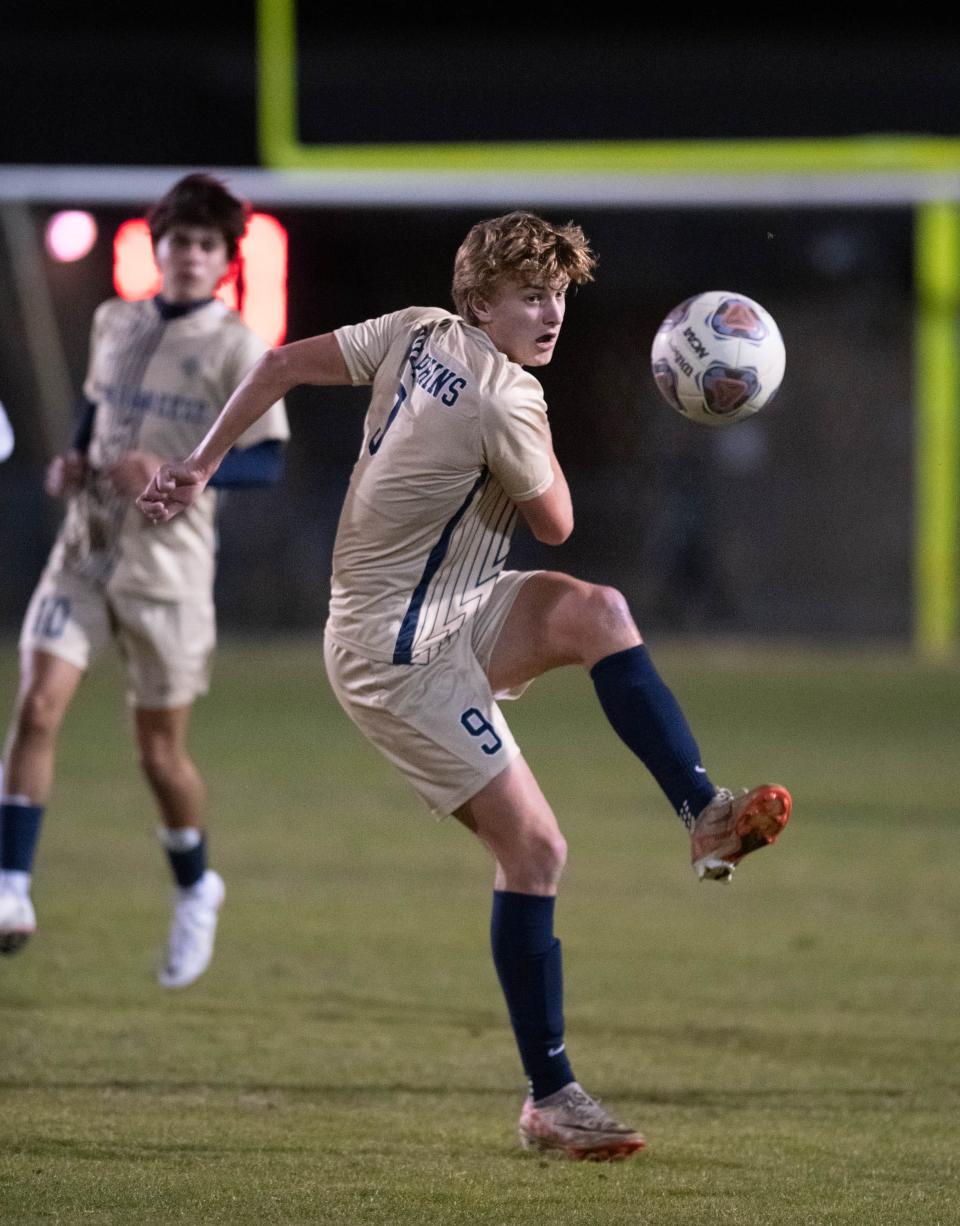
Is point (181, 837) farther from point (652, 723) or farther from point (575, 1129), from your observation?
point (652, 723)

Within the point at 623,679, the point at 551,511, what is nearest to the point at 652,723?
the point at 623,679

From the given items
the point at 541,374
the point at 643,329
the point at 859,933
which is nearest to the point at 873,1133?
the point at 859,933

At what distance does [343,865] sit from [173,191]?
10.7ft

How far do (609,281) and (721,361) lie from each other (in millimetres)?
18183

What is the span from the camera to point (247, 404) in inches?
163

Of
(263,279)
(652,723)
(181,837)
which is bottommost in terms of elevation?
(181,837)

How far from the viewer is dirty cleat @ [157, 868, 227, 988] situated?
233 inches

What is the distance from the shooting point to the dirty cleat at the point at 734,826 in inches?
152

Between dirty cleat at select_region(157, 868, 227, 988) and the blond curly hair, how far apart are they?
2596 mm

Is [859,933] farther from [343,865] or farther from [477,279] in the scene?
[477,279]


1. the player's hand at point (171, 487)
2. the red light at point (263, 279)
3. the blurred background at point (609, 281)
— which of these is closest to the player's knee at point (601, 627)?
the player's hand at point (171, 487)

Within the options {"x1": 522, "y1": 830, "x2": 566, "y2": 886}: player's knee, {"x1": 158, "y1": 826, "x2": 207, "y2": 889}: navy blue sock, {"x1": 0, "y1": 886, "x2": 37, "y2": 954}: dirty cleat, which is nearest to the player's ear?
{"x1": 522, "y1": 830, "x2": 566, "y2": 886}: player's knee

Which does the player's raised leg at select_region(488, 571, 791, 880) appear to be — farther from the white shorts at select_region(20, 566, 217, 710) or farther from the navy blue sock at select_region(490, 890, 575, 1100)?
the white shorts at select_region(20, 566, 217, 710)

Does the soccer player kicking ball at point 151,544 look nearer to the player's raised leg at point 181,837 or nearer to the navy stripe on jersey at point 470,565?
the player's raised leg at point 181,837
